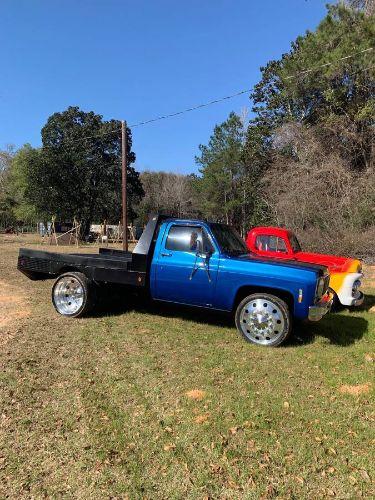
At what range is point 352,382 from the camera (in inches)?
193

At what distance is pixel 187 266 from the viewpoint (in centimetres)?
663

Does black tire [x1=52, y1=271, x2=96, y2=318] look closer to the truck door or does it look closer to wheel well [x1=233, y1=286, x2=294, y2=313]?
the truck door

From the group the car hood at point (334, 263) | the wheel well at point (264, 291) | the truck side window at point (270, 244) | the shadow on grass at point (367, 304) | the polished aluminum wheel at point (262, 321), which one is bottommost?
the shadow on grass at point (367, 304)

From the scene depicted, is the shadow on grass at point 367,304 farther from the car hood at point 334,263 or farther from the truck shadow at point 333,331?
the truck shadow at point 333,331

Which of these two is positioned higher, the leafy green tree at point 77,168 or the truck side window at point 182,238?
the leafy green tree at point 77,168

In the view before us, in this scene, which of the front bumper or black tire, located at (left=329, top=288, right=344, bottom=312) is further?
black tire, located at (left=329, top=288, right=344, bottom=312)

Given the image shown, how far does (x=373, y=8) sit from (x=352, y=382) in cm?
2091

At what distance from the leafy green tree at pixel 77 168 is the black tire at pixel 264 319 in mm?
34501

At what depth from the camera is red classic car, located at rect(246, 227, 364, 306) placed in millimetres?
8383

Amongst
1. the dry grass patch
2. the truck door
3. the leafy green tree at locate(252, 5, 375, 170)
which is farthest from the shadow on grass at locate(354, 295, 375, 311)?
the leafy green tree at locate(252, 5, 375, 170)

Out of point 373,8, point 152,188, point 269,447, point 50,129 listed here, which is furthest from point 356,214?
point 152,188

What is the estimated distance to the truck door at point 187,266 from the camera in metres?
6.51

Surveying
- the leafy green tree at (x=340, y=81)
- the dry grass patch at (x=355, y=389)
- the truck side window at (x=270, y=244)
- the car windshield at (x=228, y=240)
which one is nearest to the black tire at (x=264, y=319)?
the car windshield at (x=228, y=240)

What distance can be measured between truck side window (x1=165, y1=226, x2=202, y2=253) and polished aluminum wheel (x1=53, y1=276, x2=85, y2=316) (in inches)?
70.1
